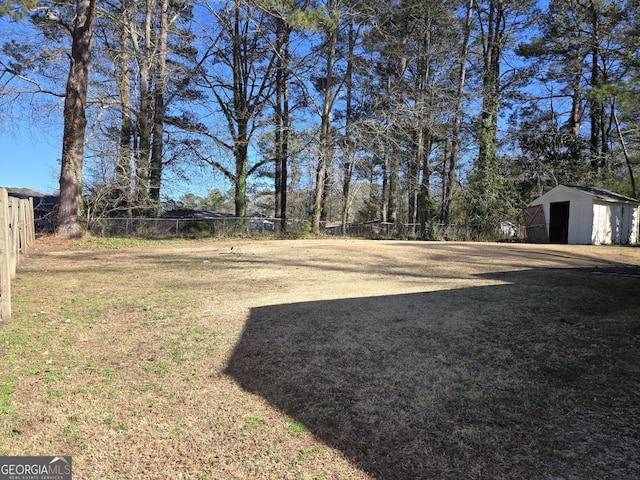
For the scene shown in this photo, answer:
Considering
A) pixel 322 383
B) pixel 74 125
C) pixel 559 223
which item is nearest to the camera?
pixel 322 383

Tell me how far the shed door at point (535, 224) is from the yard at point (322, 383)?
1477cm

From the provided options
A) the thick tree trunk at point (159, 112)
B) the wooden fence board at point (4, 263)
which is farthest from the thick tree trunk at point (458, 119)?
the wooden fence board at point (4, 263)

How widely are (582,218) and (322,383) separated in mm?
18779

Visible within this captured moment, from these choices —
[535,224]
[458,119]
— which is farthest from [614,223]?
[458,119]

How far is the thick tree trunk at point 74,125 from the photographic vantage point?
12023 millimetres

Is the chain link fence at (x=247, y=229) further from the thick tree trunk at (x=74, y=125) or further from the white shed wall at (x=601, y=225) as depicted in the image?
the white shed wall at (x=601, y=225)

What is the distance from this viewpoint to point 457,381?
2.96 m

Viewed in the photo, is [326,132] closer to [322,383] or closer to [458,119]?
[458,119]

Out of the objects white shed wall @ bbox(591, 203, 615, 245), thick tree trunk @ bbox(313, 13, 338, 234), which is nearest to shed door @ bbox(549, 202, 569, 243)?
white shed wall @ bbox(591, 203, 615, 245)

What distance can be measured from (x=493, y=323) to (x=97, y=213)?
16.3 metres

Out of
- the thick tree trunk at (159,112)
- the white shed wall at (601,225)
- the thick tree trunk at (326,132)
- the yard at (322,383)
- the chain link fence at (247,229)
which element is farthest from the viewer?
the thick tree trunk at (326,132)

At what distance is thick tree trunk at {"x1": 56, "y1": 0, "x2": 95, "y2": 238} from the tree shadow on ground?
10.6 meters

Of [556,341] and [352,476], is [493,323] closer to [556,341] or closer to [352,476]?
[556,341]

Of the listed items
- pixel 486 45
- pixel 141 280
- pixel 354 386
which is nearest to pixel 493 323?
pixel 354 386
